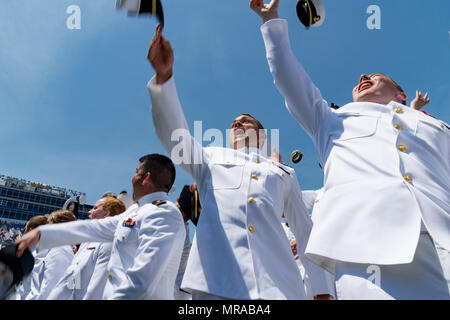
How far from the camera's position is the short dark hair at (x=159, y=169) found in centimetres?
369

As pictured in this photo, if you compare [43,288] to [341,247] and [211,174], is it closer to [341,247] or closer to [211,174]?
[211,174]

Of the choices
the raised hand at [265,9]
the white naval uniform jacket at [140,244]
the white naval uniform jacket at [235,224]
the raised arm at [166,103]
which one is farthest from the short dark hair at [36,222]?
the raised hand at [265,9]

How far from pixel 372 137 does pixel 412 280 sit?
876 millimetres

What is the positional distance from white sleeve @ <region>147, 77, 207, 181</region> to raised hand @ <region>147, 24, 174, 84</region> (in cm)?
4

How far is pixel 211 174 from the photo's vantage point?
8.05 ft

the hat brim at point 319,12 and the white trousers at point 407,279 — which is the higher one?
the hat brim at point 319,12

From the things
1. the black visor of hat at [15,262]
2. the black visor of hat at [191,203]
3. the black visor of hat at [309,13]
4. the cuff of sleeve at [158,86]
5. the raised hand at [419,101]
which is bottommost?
the black visor of hat at [15,262]

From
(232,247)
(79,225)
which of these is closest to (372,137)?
(232,247)

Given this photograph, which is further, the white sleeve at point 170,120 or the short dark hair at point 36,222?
the short dark hair at point 36,222

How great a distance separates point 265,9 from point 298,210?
5.45ft

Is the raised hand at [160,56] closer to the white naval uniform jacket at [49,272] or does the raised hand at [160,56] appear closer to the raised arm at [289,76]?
the raised arm at [289,76]

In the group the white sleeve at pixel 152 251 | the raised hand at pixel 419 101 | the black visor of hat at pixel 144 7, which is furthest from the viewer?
the raised hand at pixel 419 101

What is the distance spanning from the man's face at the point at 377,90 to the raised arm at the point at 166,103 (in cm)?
145

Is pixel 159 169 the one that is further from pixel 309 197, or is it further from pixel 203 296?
pixel 309 197
